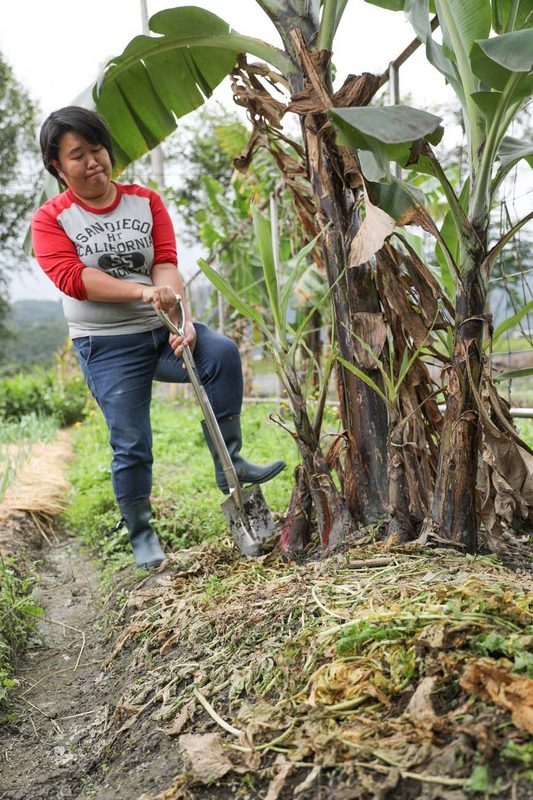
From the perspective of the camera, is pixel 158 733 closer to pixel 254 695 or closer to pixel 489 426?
pixel 254 695

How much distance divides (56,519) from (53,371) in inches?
258

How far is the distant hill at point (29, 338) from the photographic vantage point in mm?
20191

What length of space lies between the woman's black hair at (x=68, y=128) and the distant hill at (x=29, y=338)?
1792 cm

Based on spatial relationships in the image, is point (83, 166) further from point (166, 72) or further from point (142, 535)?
point (142, 535)

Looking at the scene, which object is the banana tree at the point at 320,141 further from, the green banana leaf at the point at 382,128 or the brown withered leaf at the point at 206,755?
the brown withered leaf at the point at 206,755

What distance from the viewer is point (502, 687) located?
3.51 ft

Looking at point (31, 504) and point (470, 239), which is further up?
point (470, 239)

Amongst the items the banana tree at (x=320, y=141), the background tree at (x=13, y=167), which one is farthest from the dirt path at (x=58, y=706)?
the background tree at (x=13, y=167)

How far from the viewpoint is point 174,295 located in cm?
253

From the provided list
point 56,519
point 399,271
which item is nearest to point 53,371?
point 56,519

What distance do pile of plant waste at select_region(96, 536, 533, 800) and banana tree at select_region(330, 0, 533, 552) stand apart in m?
0.20

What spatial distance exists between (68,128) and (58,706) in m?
1.94

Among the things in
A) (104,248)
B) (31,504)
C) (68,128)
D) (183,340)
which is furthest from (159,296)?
(31,504)

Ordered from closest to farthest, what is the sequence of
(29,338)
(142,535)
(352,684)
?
(352,684)
(142,535)
(29,338)
